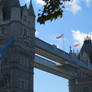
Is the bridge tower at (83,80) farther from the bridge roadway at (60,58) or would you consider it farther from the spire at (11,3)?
the spire at (11,3)

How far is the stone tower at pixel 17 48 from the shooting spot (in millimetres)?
46938

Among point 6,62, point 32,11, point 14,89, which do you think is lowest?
point 14,89

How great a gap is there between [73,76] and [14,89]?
107ft

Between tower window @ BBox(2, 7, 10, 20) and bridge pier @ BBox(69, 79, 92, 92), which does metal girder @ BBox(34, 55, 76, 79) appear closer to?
bridge pier @ BBox(69, 79, 92, 92)

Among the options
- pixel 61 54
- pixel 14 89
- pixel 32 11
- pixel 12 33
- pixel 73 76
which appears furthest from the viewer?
pixel 73 76

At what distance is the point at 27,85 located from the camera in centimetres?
4919

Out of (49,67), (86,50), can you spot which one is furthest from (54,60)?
(86,50)

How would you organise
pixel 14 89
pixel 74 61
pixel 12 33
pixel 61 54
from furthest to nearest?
pixel 74 61 → pixel 61 54 → pixel 12 33 → pixel 14 89

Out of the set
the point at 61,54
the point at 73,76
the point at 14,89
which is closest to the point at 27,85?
the point at 14,89

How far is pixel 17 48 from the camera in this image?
47969 mm

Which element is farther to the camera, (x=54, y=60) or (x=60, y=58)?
(x=54, y=60)

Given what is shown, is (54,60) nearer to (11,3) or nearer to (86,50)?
(11,3)

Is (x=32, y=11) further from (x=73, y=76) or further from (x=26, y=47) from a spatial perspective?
(x=73, y=76)

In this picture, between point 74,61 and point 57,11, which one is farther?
point 74,61
